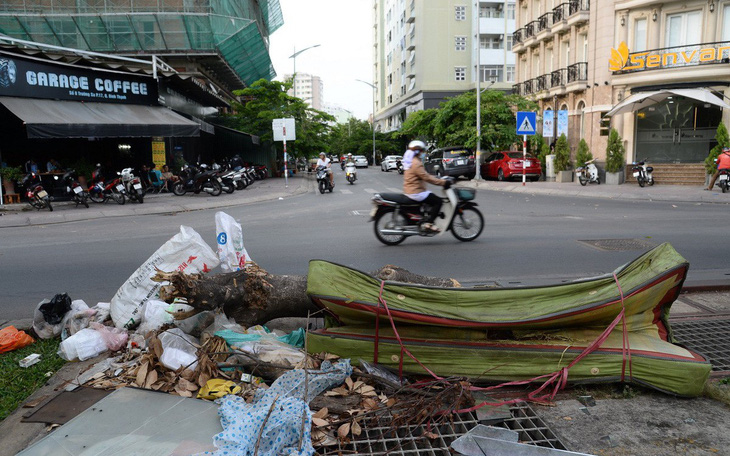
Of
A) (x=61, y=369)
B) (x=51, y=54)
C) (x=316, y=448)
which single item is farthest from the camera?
(x=51, y=54)

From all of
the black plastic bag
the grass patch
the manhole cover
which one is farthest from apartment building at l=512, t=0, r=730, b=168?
the grass patch

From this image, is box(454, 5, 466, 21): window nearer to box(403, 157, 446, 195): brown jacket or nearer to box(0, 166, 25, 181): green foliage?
box(0, 166, 25, 181): green foliage

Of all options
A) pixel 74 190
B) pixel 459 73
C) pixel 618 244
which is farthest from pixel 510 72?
pixel 618 244

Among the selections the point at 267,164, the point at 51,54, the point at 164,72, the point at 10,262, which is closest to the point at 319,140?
the point at 267,164

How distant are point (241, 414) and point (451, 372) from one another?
1398 mm

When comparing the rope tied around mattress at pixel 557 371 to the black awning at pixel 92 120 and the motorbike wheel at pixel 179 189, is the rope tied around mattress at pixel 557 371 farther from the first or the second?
the motorbike wheel at pixel 179 189

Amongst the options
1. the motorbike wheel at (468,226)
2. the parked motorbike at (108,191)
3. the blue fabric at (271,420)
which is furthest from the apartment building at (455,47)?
the blue fabric at (271,420)

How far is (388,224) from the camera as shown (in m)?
9.38

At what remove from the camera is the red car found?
27.0 meters

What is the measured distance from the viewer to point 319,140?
110 feet

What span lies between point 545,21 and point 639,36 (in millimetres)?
8088

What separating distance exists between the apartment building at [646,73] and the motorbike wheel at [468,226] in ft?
55.5

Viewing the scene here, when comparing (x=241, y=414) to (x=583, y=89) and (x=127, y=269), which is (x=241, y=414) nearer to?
(x=127, y=269)

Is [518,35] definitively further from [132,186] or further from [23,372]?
[23,372]
